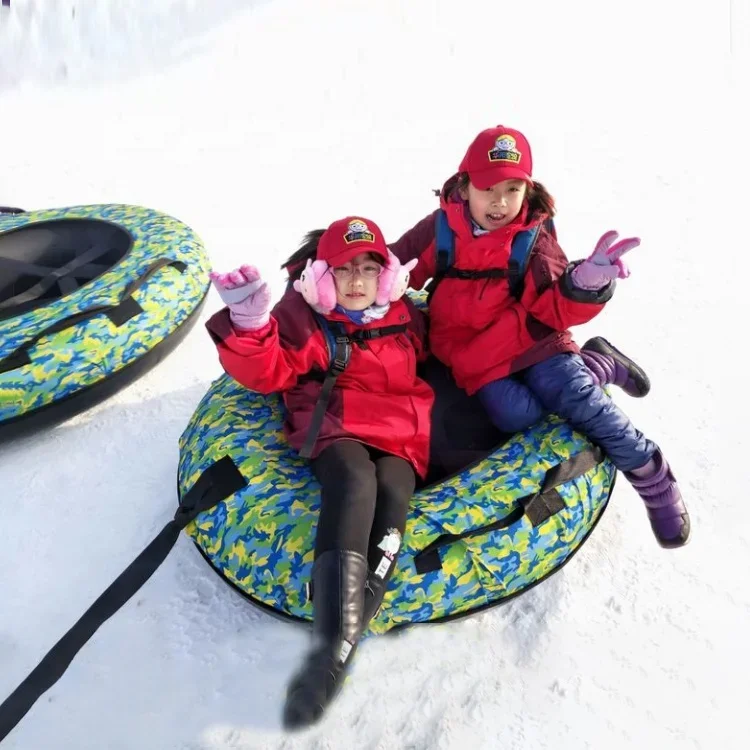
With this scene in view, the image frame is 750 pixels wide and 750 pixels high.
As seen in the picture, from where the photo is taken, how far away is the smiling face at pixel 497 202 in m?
2.90

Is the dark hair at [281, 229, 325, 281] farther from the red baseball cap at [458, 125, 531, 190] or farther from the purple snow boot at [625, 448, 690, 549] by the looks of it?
the purple snow boot at [625, 448, 690, 549]

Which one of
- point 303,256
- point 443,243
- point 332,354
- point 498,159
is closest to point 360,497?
point 332,354

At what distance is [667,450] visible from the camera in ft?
11.8

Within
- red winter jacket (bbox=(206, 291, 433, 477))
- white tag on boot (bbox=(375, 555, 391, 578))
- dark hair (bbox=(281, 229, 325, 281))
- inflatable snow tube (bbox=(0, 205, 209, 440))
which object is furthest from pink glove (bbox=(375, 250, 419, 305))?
inflatable snow tube (bbox=(0, 205, 209, 440))

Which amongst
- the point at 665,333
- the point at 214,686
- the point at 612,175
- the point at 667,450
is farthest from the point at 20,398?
the point at 612,175

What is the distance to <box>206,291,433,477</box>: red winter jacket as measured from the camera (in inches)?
107

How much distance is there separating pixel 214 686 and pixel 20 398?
1.61m

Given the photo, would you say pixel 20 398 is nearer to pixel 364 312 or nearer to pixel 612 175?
pixel 364 312

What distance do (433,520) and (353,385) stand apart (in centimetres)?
60

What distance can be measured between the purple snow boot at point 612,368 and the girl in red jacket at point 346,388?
0.71 meters

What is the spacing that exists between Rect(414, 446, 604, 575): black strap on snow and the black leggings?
0.14 m

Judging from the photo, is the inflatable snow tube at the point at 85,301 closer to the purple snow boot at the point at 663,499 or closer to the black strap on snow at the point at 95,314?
the black strap on snow at the point at 95,314

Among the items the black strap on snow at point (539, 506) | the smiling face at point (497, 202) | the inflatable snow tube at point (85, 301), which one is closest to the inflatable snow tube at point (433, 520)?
the black strap on snow at point (539, 506)

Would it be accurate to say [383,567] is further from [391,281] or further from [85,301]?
[85,301]
